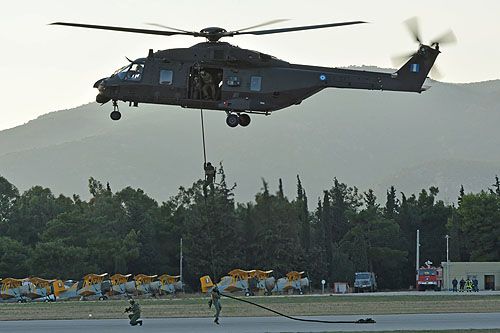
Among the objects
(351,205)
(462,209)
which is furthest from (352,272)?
(351,205)

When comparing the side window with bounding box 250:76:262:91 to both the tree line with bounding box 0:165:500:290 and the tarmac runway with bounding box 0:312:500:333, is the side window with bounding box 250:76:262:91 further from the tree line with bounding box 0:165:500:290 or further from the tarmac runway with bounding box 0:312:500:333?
the tree line with bounding box 0:165:500:290

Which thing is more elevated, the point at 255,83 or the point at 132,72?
the point at 132,72

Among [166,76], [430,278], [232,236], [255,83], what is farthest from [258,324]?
[232,236]

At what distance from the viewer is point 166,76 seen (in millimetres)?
38906

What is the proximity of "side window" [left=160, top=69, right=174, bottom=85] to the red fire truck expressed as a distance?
56537mm

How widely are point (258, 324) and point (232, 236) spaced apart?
190ft

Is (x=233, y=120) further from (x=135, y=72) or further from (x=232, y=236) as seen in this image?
(x=232, y=236)

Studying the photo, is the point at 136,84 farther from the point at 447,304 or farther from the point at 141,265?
the point at 141,265

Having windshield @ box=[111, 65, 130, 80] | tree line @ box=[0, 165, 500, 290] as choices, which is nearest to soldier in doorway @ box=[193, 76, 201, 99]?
windshield @ box=[111, 65, 130, 80]

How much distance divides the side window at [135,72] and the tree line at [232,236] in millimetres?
52098

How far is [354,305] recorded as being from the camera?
61281mm

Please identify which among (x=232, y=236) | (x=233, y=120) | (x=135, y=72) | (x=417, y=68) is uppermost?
(x=417, y=68)

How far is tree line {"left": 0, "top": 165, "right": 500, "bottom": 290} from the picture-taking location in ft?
328

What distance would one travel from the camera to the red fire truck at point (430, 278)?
296ft
